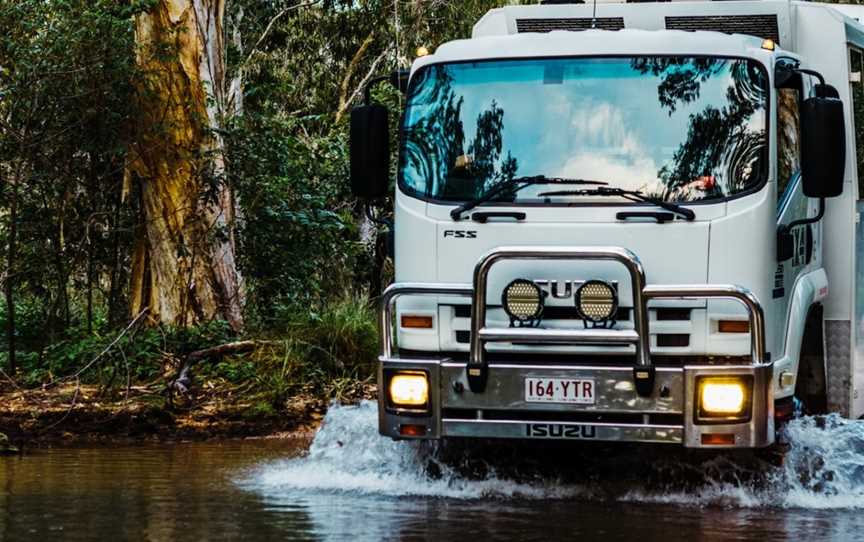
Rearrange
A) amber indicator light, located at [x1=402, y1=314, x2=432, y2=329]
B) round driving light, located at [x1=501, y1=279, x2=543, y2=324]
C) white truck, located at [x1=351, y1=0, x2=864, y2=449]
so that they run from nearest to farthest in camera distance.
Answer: white truck, located at [x1=351, y1=0, x2=864, y2=449] → round driving light, located at [x1=501, y1=279, x2=543, y2=324] → amber indicator light, located at [x1=402, y1=314, x2=432, y2=329]

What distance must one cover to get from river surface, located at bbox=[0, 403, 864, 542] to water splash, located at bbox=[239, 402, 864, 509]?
11 mm

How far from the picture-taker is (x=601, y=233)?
941cm

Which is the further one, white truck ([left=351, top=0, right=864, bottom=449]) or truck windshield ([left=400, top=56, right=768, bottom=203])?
truck windshield ([left=400, top=56, right=768, bottom=203])

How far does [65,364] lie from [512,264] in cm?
717

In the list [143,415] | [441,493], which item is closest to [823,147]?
[441,493]

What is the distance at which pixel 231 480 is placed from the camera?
1080 cm

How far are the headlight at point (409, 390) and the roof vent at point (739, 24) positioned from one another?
3.17 metres

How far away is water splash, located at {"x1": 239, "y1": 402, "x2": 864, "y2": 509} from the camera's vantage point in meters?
9.86

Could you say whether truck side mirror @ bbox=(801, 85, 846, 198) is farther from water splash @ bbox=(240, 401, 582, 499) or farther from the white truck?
water splash @ bbox=(240, 401, 582, 499)

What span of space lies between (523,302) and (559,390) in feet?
1.77

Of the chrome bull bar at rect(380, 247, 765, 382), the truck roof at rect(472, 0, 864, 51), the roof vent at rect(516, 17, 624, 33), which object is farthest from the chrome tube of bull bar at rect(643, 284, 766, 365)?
the roof vent at rect(516, 17, 624, 33)

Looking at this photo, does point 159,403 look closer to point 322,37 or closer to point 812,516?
point 812,516

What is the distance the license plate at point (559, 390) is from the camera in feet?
30.4

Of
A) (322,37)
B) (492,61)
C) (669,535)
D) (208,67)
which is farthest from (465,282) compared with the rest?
(322,37)
